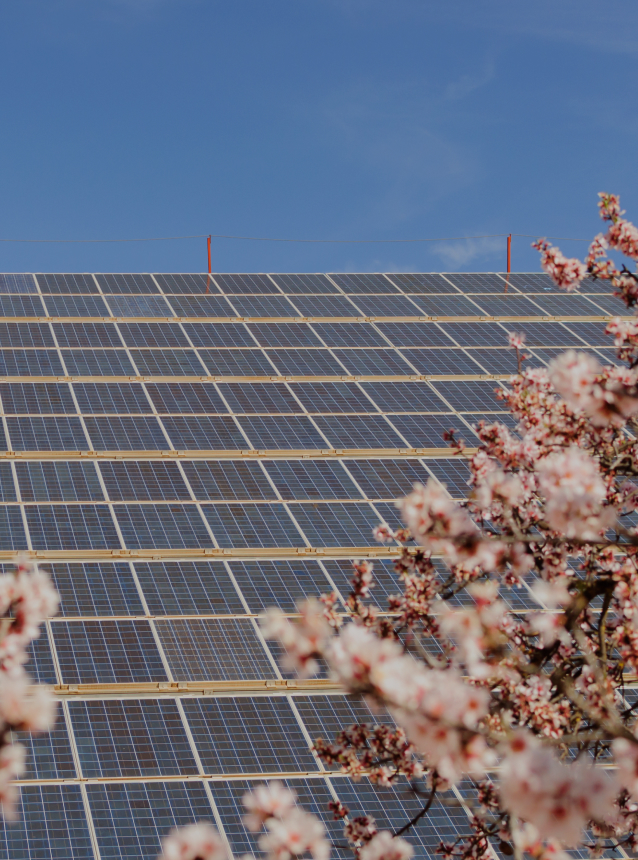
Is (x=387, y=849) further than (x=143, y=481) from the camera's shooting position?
No

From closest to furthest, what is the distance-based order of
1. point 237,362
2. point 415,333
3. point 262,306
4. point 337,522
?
point 337,522, point 237,362, point 415,333, point 262,306

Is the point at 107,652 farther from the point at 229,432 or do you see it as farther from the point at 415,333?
the point at 415,333

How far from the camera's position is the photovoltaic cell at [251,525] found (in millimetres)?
15594

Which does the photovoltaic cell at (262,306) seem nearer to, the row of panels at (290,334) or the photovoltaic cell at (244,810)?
the row of panels at (290,334)

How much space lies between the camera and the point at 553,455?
370 inches

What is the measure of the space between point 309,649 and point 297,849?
1055 millimetres

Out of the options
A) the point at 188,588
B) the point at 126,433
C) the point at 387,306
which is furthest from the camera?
the point at 387,306

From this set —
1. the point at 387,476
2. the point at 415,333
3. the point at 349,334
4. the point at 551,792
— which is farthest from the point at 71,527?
the point at 551,792

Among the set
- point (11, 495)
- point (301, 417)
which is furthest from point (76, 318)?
point (11, 495)

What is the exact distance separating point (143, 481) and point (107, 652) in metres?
4.68

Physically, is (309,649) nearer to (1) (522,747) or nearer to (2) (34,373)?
(1) (522,747)

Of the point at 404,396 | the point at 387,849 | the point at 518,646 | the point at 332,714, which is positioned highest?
the point at 387,849

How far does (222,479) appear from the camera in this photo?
17.4 metres

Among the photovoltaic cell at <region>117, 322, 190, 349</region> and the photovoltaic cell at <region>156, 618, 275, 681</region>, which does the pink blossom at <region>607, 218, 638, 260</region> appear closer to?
the photovoltaic cell at <region>156, 618, 275, 681</region>
